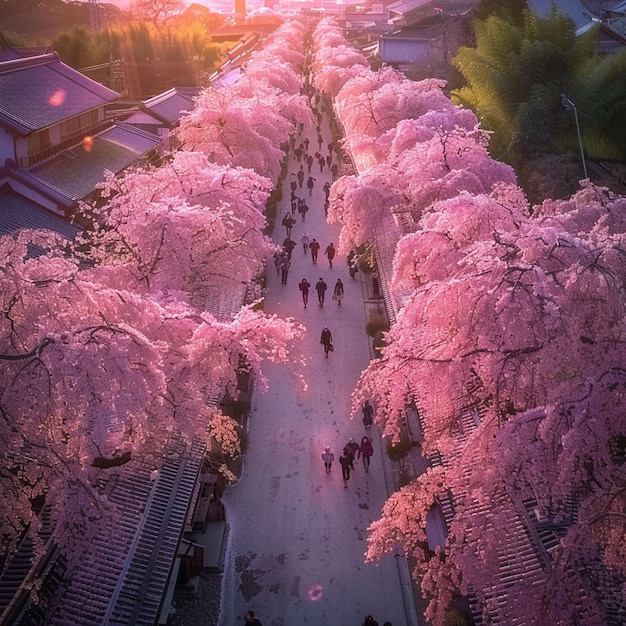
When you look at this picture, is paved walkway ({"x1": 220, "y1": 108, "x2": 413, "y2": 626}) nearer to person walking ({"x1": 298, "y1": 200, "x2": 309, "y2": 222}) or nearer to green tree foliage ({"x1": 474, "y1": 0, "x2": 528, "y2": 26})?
person walking ({"x1": 298, "y1": 200, "x2": 309, "y2": 222})

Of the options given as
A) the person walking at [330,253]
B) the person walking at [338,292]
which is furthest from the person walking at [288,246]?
the person walking at [338,292]

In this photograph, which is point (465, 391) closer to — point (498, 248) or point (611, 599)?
point (498, 248)

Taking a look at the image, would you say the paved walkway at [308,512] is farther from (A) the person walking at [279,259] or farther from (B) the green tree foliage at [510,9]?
(B) the green tree foliage at [510,9]

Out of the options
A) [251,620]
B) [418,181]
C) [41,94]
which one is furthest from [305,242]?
[251,620]

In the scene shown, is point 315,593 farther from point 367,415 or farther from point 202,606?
point 367,415

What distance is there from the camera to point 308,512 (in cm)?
1336

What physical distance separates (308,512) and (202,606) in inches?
120

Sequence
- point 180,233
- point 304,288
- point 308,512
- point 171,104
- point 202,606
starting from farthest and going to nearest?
point 171,104 → point 304,288 → point 180,233 → point 308,512 → point 202,606

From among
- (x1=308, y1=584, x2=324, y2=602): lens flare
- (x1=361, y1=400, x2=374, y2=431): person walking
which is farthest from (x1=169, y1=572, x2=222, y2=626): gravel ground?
(x1=361, y1=400, x2=374, y2=431): person walking

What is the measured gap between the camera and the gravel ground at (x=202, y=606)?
10.9 meters

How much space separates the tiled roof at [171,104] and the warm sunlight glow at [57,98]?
8219 mm

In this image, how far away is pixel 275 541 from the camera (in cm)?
1264

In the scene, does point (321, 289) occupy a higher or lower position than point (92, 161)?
lower

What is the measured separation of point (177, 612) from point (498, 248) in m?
8.49
